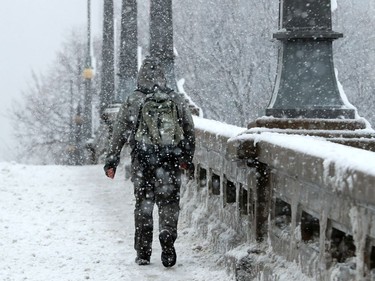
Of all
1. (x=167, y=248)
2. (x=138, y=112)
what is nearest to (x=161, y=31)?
(x=138, y=112)

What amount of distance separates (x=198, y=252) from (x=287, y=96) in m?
2.17

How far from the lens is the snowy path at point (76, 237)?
7.76 m

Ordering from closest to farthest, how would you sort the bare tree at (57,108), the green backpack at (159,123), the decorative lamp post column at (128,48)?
1. the green backpack at (159,123)
2. the decorative lamp post column at (128,48)
3. the bare tree at (57,108)

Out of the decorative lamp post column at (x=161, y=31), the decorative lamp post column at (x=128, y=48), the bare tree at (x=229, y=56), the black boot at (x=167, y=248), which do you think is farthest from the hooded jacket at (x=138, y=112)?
the bare tree at (x=229, y=56)

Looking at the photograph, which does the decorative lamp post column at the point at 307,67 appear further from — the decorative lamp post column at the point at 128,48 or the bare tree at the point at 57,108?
the bare tree at the point at 57,108

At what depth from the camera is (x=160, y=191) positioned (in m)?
7.78

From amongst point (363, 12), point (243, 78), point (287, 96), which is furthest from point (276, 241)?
point (363, 12)

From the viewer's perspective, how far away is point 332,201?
201 inches

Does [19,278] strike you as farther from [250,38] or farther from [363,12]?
[363,12]

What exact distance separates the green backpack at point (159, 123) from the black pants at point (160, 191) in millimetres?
237

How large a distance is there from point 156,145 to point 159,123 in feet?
0.61

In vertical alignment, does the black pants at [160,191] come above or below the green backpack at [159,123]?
below

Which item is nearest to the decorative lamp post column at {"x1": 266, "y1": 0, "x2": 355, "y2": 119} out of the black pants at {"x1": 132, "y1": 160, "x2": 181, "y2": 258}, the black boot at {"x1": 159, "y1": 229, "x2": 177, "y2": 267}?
the black pants at {"x1": 132, "y1": 160, "x2": 181, "y2": 258}

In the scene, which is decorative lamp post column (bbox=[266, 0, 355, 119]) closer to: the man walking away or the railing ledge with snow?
the railing ledge with snow
